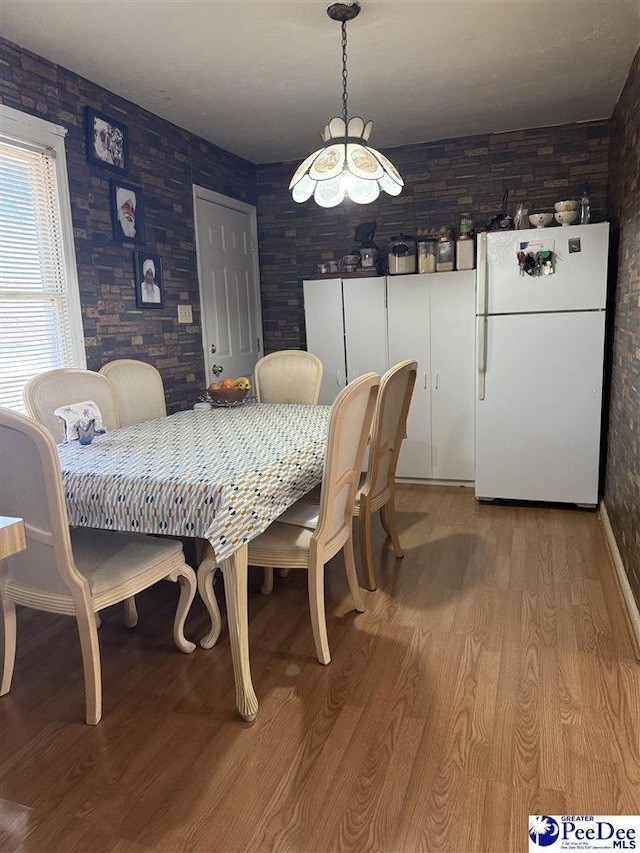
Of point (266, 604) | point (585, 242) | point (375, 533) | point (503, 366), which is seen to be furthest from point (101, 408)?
point (585, 242)

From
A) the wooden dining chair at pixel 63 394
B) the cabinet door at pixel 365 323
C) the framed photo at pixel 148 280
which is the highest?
the framed photo at pixel 148 280

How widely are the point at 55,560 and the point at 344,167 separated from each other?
1.82 m

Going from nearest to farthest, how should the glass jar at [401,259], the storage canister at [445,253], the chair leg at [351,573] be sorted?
the chair leg at [351,573]
the storage canister at [445,253]
the glass jar at [401,259]

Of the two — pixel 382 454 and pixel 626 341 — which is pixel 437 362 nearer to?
pixel 626 341

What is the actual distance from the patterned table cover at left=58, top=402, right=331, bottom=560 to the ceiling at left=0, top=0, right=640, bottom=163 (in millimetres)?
1774

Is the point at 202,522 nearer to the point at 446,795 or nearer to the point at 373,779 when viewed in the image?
the point at 373,779

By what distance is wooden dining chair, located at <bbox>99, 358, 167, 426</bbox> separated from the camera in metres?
3.01

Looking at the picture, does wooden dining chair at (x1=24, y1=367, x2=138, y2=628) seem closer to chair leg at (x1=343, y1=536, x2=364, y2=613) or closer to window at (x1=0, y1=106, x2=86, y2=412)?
window at (x1=0, y1=106, x2=86, y2=412)

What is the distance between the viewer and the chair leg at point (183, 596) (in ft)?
6.73

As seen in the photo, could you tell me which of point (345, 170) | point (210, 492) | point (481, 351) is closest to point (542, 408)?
point (481, 351)

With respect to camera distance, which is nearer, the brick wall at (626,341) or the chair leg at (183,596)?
the chair leg at (183,596)

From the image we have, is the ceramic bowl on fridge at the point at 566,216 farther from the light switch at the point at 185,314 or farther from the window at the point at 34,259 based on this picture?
the window at the point at 34,259

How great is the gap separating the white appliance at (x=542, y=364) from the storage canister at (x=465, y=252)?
442 millimetres

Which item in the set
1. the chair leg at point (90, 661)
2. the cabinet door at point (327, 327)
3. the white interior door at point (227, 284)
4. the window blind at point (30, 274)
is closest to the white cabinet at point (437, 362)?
the cabinet door at point (327, 327)
